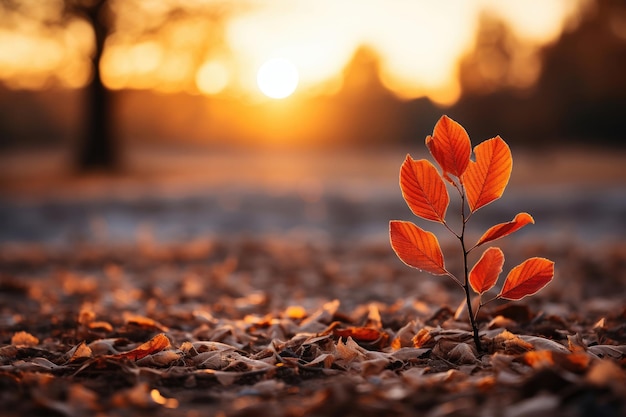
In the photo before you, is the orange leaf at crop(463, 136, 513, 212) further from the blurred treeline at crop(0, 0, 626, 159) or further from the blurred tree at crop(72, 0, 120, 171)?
the blurred treeline at crop(0, 0, 626, 159)

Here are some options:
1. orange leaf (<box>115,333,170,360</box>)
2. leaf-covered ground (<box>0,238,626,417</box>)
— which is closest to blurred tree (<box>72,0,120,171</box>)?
leaf-covered ground (<box>0,238,626,417</box>)

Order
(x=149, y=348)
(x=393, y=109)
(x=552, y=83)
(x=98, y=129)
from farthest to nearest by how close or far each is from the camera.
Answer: (x=393, y=109) < (x=552, y=83) < (x=98, y=129) < (x=149, y=348)

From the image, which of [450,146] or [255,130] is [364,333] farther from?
[255,130]

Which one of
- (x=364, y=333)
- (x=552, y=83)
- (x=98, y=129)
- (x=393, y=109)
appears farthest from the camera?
(x=393, y=109)

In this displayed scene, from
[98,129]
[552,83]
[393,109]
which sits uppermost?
[552,83]

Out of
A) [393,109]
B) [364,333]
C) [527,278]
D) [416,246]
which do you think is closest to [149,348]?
[364,333]

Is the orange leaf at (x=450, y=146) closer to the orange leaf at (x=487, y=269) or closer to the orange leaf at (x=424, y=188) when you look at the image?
the orange leaf at (x=424, y=188)
